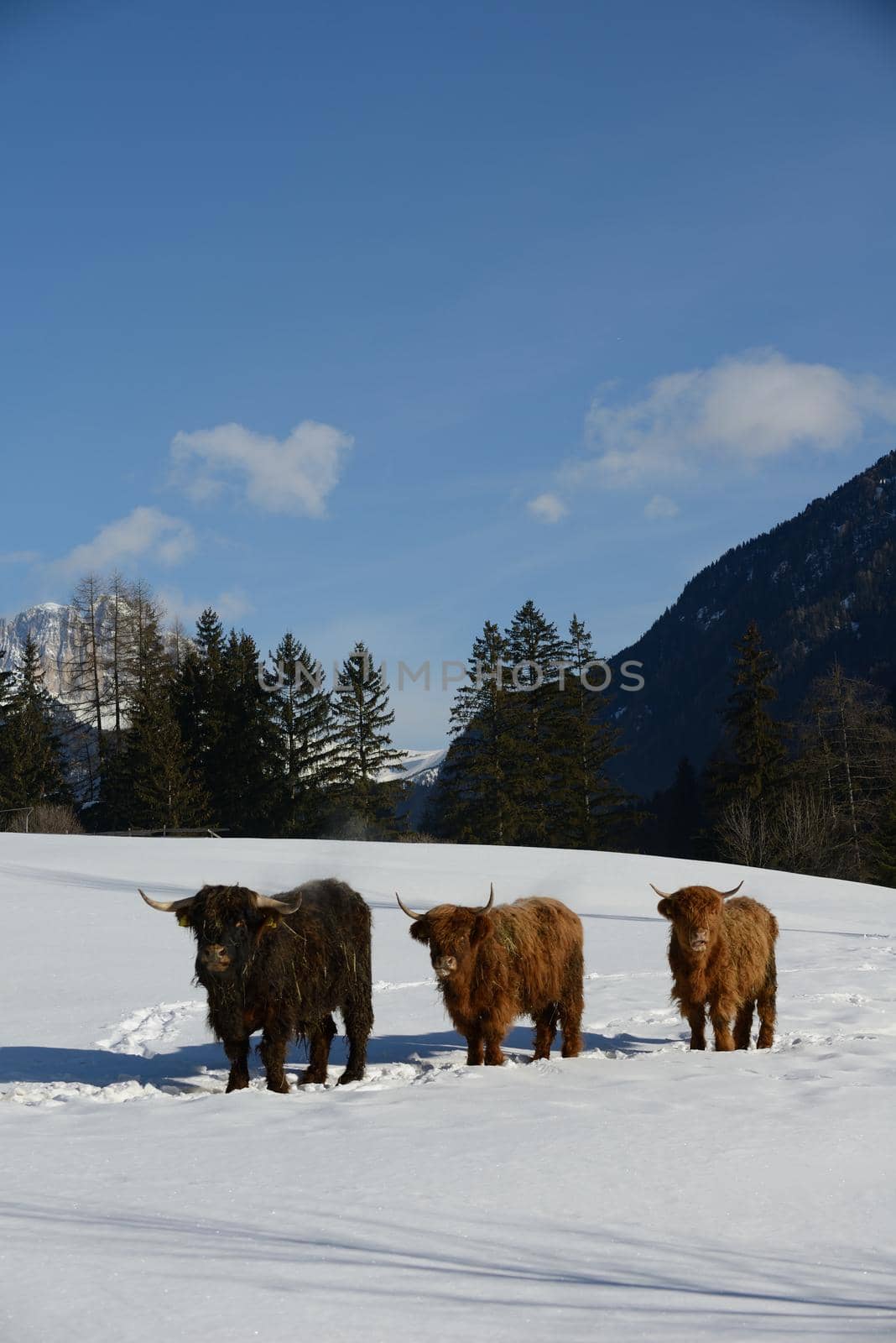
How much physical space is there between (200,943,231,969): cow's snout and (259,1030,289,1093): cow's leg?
2.20ft

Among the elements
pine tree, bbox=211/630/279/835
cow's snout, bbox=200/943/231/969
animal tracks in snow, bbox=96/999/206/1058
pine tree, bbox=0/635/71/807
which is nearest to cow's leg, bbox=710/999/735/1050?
cow's snout, bbox=200/943/231/969

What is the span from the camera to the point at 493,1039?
834 centimetres

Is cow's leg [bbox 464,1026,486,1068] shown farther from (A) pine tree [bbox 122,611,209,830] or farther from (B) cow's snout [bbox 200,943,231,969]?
(A) pine tree [bbox 122,611,209,830]

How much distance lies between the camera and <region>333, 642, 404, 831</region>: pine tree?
48531 millimetres

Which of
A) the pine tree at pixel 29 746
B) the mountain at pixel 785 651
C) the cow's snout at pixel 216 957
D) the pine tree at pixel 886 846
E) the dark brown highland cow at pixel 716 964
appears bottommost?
the pine tree at pixel 886 846

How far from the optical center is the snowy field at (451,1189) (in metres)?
3.66

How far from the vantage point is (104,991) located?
40.9ft

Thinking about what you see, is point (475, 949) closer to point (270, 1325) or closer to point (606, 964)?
point (270, 1325)

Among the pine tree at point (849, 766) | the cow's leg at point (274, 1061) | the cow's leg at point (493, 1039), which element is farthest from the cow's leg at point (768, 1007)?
the pine tree at point (849, 766)

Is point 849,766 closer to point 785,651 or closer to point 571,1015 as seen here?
point 571,1015

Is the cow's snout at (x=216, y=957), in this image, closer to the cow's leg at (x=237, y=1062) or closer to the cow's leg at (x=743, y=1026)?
the cow's leg at (x=237, y=1062)

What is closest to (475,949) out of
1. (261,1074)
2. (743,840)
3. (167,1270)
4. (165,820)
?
(261,1074)

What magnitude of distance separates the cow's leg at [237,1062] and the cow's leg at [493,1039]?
191cm

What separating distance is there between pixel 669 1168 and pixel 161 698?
47.3 metres
